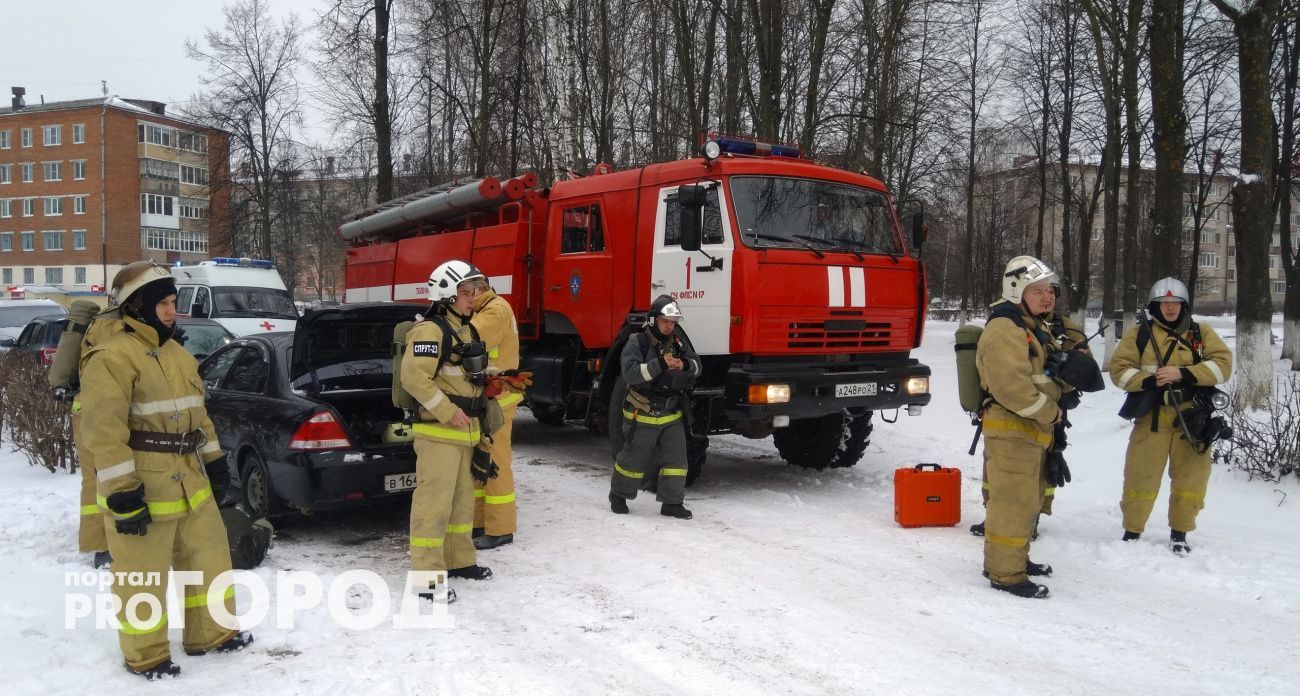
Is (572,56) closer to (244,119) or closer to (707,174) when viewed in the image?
(707,174)

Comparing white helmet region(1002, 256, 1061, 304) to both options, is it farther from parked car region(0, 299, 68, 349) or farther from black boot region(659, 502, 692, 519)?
parked car region(0, 299, 68, 349)

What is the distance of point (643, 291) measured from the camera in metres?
7.84

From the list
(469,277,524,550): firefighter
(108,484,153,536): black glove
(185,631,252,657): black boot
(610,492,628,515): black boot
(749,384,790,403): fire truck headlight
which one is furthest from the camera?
(610,492,628,515): black boot

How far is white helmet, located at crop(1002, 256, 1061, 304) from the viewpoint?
5.12 metres

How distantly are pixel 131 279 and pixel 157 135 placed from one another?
68.3 m

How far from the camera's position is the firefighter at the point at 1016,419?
194 inches

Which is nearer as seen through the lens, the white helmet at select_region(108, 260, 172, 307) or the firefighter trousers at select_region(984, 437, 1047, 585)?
the white helmet at select_region(108, 260, 172, 307)

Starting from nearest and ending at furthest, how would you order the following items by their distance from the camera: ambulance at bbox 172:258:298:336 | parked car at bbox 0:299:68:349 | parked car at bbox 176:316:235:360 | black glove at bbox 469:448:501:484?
1. black glove at bbox 469:448:501:484
2. parked car at bbox 176:316:235:360
3. ambulance at bbox 172:258:298:336
4. parked car at bbox 0:299:68:349

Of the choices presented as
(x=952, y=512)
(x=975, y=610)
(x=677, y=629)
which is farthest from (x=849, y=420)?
(x=677, y=629)

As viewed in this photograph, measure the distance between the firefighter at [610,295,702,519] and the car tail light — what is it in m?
2.15

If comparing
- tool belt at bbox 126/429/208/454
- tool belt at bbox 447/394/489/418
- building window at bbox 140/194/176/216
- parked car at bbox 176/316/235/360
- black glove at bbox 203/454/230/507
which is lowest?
black glove at bbox 203/454/230/507

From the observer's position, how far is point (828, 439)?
841 centimetres

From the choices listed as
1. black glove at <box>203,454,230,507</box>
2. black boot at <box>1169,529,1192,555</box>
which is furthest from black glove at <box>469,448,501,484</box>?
black boot at <box>1169,529,1192,555</box>

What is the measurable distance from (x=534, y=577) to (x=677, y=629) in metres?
1.21
